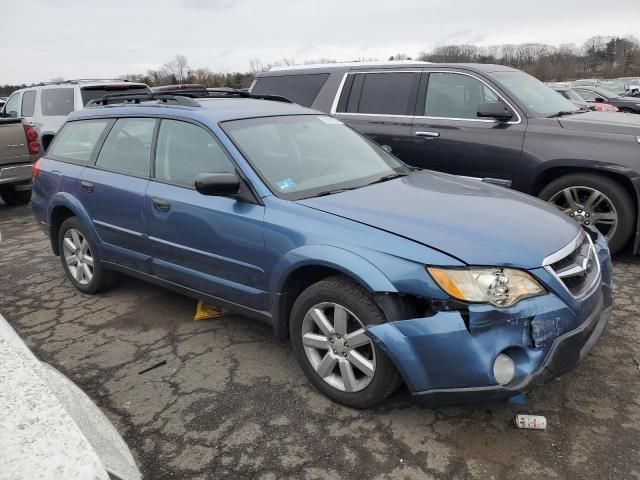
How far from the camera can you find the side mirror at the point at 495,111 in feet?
17.0

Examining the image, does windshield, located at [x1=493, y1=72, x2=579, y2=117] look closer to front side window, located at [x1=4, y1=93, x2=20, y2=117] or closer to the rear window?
the rear window

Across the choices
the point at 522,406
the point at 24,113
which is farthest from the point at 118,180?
the point at 24,113

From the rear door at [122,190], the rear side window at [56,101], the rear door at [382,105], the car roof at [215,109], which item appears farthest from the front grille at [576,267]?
the rear side window at [56,101]

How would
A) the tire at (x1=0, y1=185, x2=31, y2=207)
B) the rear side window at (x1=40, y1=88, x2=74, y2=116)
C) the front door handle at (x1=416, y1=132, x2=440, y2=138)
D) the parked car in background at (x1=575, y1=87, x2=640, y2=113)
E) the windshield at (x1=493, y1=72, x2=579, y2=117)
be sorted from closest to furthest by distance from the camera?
1. the windshield at (x1=493, y1=72, x2=579, y2=117)
2. the front door handle at (x1=416, y1=132, x2=440, y2=138)
3. the tire at (x1=0, y1=185, x2=31, y2=207)
4. the rear side window at (x1=40, y1=88, x2=74, y2=116)
5. the parked car in background at (x1=575, y1=87, x2=640, y2=113)

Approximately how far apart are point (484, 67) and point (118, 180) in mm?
3998

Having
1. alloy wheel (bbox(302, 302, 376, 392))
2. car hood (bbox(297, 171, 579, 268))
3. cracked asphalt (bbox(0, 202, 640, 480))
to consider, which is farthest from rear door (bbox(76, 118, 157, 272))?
alloy wheel (bbox(302, 302, 376, 392))

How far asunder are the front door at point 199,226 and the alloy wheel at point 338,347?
0.41 metres

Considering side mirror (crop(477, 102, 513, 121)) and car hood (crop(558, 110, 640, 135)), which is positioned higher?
side mirror (crop(477, 102, 513, 121))

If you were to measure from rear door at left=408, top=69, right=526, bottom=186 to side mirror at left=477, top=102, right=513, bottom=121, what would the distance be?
0.08 metres

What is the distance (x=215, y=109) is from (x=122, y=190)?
964 mm

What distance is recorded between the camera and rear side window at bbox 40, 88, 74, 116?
9820 millimetres

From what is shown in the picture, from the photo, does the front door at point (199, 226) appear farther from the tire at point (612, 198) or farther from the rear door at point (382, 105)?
the tire at point (612, 198)

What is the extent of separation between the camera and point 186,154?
12.2ft

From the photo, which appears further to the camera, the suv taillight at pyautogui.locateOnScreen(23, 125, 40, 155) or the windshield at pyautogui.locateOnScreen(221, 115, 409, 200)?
the suv taillight at pyautogui.locateOnScreen(23, 125, 40, 155)
